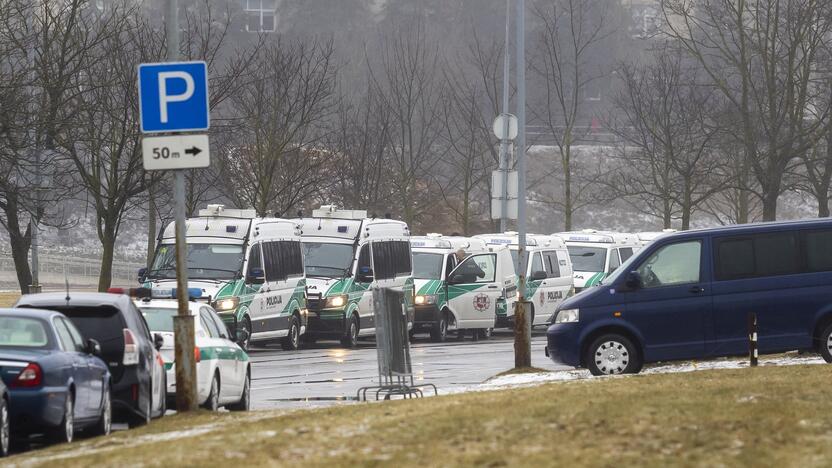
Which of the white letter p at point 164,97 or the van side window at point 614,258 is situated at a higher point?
the white letter p at point 164,97

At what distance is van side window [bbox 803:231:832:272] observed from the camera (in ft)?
68.4

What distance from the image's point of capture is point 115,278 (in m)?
71.3

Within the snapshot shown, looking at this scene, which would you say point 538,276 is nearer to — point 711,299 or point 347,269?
point 347,269

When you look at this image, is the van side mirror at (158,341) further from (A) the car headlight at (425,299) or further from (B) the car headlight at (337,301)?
(A) the car headlight at (425,299)

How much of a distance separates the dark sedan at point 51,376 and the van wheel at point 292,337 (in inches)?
683

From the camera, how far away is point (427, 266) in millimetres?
37406

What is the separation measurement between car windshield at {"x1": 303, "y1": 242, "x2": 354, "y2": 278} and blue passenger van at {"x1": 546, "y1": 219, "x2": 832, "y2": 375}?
13352 millimetres

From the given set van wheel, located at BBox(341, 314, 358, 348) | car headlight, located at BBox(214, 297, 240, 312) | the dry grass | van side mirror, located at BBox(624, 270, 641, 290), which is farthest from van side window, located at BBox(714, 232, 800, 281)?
the dry grass

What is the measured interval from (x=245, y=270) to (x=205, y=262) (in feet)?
2.62

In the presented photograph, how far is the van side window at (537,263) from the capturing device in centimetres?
3875

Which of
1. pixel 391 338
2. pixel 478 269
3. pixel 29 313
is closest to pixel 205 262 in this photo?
pixel 478 269

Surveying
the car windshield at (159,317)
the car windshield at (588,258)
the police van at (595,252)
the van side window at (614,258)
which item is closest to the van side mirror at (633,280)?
the car windshield at (159,317)

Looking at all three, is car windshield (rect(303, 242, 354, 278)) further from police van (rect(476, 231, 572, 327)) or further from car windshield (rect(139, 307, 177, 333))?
car windshield (rect(139, 307, 177, 333))

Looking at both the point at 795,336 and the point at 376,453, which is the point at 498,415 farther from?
the point at 795,336
